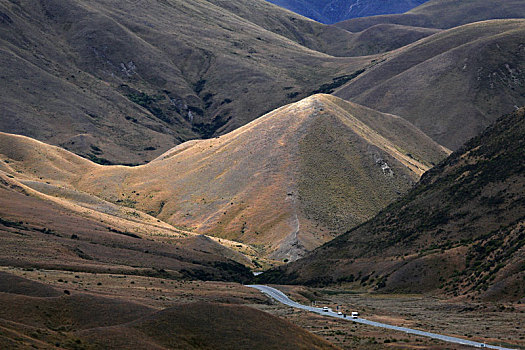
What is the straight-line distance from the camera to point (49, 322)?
4162cm

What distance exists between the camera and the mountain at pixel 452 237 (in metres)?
74.2

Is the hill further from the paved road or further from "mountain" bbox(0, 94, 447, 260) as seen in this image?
"mountain" bbox(0, 94, 447, 260)

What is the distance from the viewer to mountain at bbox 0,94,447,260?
408 feet

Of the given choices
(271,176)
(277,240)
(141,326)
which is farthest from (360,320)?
(271,176)

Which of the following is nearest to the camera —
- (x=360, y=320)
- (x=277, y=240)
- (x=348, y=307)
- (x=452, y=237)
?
(x=360, y=320)

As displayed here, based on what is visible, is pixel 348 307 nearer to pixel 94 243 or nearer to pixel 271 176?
pixel 94 243

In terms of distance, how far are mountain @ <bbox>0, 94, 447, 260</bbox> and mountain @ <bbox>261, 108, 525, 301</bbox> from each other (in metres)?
14.8

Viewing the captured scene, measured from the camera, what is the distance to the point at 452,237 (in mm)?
86438

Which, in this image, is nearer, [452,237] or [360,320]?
[360,320]

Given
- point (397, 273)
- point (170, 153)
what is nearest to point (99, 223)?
point (397, 273)

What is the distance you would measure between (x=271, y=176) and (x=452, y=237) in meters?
54.1

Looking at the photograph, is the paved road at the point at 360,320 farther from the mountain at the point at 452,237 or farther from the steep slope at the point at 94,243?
the mountain at the point at 452,237

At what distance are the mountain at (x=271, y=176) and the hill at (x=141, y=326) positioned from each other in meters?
68.0

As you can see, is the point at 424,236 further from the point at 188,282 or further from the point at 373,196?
the point at 373,196
